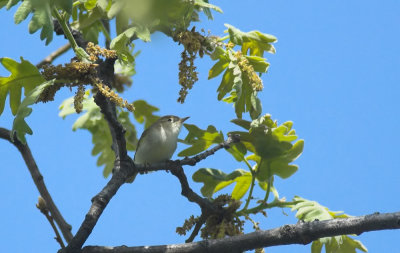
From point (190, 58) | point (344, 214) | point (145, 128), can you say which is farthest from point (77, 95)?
point (145, 128)

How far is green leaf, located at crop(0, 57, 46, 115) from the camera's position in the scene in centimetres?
367

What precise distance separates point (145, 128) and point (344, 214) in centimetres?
258

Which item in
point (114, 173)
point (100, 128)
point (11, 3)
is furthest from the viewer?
point (100, 128)

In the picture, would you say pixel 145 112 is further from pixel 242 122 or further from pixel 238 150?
pixel 242 122

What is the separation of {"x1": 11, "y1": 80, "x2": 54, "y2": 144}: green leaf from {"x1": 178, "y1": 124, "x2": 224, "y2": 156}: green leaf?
1363 millimetres

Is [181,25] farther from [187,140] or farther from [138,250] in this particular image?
[138,250]

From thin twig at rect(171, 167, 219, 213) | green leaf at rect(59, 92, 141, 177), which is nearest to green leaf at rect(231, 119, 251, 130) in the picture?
thin twig at rect(171, 167, 219, 213)

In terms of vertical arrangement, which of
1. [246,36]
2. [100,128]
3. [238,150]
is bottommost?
[238,150]

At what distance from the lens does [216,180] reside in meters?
4.38

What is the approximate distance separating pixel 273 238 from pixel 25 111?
165 cm

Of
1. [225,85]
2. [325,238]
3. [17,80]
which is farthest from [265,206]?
[17,80]

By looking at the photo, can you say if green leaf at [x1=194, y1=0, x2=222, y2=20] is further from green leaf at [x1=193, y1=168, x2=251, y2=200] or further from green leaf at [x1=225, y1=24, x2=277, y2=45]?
green leaf at [x1=193, y1=168, x2=251, y2=200]

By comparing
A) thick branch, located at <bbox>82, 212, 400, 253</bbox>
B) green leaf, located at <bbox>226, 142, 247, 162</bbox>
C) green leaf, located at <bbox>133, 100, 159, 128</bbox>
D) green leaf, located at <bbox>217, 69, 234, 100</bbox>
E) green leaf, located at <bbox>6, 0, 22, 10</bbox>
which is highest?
green leaf, located at <bbox>133, 100, 159, 128</bbox>

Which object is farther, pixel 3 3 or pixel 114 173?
pixel 114 173
